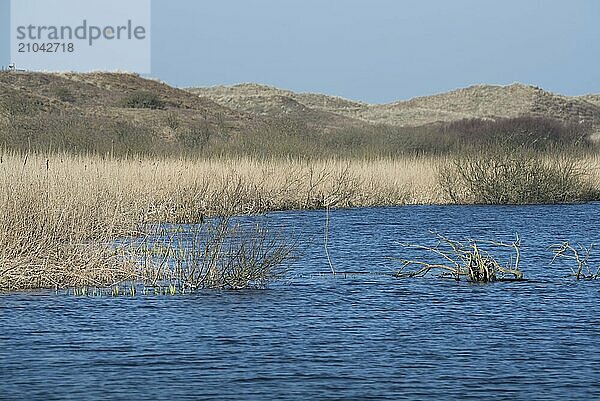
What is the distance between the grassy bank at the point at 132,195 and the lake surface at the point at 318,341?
58cm

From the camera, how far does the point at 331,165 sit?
2866cm

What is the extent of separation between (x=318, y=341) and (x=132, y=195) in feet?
34.9

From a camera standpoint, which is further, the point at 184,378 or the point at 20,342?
the point at 20,342

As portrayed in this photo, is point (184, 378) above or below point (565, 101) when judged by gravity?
below

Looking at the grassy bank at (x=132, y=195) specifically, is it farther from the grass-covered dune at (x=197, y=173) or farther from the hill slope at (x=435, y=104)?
the hill slope at (x=435, y=104)

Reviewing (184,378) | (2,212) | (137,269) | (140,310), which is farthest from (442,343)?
(2,212)

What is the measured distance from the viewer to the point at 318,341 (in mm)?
10570

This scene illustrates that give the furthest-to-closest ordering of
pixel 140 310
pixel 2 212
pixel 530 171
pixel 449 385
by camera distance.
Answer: pixel 530 171
pixel 2 212
pixel 140 310
pixel 449 385

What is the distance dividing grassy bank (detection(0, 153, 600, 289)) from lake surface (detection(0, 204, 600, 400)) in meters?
0.58

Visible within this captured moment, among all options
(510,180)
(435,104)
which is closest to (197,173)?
(510,180)

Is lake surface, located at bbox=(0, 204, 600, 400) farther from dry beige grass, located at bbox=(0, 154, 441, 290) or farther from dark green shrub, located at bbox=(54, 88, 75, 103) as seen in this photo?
dark green shrub, located at bbox=(54, 88, 75, 103)

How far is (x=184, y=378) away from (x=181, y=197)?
13469 millimetres

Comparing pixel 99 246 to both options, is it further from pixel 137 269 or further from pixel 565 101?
pixel 565 101

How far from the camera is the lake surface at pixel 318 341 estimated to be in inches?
347
